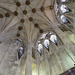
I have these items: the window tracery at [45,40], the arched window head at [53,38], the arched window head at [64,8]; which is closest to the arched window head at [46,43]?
the window tracery at [45,40]

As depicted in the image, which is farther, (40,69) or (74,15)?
(74,15)

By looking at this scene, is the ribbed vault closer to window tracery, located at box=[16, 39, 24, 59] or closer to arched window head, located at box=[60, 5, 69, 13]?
window tracery, located at box=[16, 39, 24, 59]

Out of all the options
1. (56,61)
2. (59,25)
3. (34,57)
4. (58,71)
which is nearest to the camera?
(58,71)

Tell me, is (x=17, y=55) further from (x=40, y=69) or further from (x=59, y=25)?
(x=59, y=25)

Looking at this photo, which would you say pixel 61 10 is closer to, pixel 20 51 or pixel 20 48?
pixel 20 48

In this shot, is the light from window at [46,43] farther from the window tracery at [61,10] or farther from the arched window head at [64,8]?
the arched window head at [64,8]

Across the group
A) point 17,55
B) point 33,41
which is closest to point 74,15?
point 33,41

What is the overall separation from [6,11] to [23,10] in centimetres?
192

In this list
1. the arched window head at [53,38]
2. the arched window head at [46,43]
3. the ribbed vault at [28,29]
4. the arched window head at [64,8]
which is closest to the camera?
the ribbed vault at [28,29]

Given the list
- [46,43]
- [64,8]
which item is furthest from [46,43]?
[64,8]

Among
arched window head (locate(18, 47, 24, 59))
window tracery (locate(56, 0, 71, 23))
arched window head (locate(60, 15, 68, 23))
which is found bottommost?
arched window head (locate(18, 47, 24, 59))

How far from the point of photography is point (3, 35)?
11.4 metres

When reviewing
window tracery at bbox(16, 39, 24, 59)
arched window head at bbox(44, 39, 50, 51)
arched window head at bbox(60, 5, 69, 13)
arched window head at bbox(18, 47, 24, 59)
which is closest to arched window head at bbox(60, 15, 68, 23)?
arched window head at bbox(60, 5, 69, 13)

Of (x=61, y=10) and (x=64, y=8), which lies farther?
(x=64, y=8)
